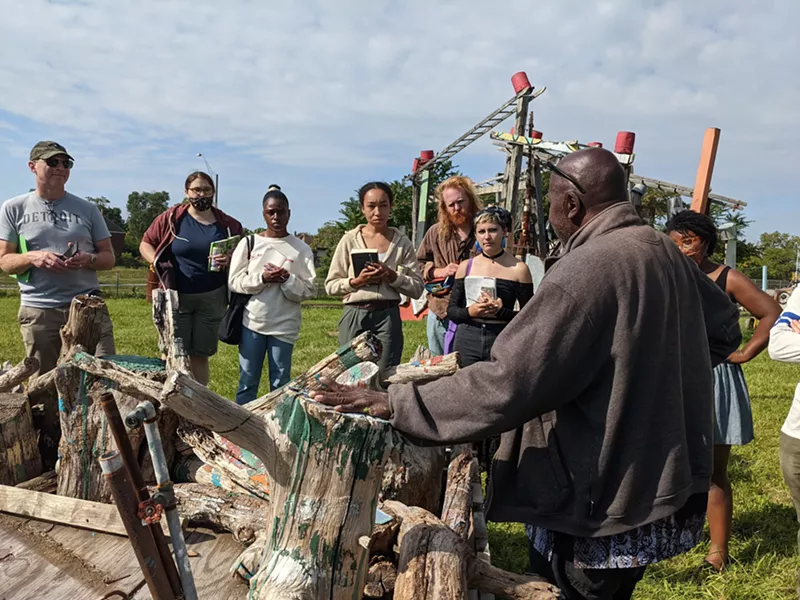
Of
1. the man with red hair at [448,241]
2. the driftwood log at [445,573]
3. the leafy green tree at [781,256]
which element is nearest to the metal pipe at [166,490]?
the driftwood log at [445,573]

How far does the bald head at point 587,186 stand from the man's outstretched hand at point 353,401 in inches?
30.6

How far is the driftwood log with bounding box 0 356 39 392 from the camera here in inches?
144

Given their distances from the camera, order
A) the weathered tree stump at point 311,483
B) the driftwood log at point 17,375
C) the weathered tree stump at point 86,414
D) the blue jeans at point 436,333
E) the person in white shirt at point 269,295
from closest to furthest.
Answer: the weathered tree stump at point 311,483
the weathered tree stump at point 86,414
the driftwood log at point 17,375
the person in white shirt at point 269,295
the blue jeans at point 436,333

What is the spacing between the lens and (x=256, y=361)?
4422 millimetres

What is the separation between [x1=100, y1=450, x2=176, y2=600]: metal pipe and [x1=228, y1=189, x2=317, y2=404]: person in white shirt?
2621mm

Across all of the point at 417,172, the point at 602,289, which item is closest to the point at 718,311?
the point at 602,289

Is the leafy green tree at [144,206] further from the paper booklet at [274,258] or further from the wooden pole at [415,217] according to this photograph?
the paper booklet at [274,258]

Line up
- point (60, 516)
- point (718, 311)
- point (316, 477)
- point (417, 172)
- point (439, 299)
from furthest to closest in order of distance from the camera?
1. point (417, 172)
2. point (439, 299)
3. point (60, 516)
4. point (718, 311)
5. point (316, 477)

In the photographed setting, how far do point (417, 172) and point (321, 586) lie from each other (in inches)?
495

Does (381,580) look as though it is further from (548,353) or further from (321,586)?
(548,353)

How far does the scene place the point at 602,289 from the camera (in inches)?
64.8

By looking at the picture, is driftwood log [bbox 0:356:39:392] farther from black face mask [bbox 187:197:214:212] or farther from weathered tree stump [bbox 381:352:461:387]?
weathered tree stump [bbox 381:352:461:387]

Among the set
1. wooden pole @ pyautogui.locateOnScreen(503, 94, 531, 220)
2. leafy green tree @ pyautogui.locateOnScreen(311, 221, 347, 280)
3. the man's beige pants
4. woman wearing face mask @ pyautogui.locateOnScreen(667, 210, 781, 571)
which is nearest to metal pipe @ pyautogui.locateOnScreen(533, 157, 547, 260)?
wooden pole @ pyautogui.locateOnScreen(503, 94, 531, 220)

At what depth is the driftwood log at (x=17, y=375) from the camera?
144 inches
